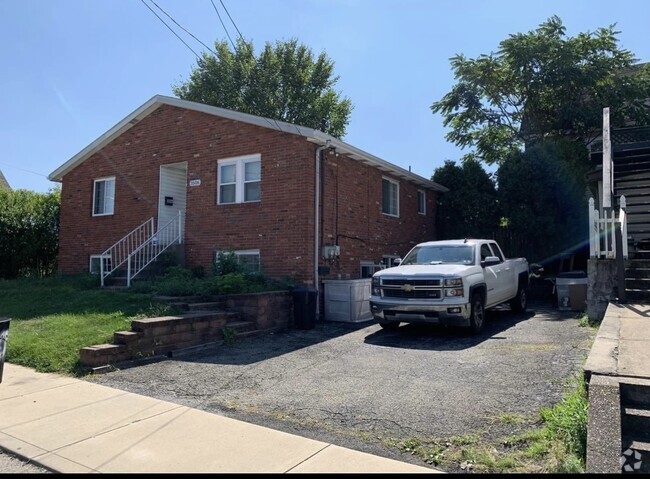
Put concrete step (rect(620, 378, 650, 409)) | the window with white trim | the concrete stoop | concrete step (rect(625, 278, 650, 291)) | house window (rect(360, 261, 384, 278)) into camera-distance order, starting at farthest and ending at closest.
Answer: the window with white trim, house window (rect(360, 261, 384, 278)), concrete step (rect(625, 278, 650, 291)), concrete step (rect(620, 378, 650, 409)), the concrete stoop

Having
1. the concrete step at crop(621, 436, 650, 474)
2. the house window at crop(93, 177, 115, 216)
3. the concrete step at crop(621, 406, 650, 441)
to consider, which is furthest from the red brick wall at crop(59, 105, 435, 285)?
the concrete step at crop(621, 436, 650, 474)

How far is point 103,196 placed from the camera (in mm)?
15867

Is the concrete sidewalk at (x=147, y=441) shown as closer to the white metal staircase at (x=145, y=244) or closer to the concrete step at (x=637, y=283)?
the concrete step at (x=637, y=283)

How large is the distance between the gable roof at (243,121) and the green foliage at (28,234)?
1.94 m

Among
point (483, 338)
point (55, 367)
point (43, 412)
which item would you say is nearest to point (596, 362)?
point (483, 338)

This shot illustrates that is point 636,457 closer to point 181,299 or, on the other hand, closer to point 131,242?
point 181,299

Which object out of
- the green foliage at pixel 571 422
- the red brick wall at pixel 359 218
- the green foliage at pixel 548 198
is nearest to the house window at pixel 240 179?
the red brick wall at pixel 359 218

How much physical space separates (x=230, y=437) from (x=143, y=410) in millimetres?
1365

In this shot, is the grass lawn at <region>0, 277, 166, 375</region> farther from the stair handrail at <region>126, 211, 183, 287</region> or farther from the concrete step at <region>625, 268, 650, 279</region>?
the concrete step at <region>625, 268, 650, 279</region>

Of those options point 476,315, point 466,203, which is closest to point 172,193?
Result: point 476,315

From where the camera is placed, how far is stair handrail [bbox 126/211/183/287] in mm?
13062

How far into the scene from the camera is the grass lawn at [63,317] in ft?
23.1

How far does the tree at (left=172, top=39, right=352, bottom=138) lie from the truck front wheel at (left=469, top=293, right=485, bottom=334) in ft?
71.5

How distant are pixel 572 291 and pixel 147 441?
11.0 m
